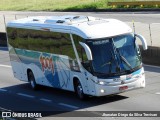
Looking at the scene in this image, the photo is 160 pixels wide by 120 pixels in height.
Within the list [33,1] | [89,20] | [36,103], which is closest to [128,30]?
[89,20]

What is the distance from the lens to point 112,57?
19.4 metres

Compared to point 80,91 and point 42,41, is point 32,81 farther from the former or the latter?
point 80,91

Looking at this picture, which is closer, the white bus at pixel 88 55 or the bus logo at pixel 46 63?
the white bus at pixel 88 55

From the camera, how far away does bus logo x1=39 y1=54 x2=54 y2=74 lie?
72.4 feet

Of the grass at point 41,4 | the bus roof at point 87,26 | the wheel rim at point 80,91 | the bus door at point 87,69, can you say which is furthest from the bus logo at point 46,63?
the grass at point 41,4

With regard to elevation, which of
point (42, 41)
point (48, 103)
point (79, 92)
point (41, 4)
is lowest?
point (41, 4)

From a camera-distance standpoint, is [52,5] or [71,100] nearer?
[71,100]

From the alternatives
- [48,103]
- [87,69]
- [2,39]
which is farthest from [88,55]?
[2,39]

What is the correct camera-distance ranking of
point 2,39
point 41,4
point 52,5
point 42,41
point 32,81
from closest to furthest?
point 42,41, point 32,81, point 2,39, point 52,5, point 41,4

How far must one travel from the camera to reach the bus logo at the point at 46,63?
2206 cm

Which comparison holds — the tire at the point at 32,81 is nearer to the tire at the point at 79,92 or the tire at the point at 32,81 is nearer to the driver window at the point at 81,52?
the tire at the point at 79,92

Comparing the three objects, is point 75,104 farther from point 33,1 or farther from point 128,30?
point 33,1

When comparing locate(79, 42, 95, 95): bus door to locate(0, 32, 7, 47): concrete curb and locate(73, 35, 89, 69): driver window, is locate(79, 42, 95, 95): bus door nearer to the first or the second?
locate(73, 35, 89, 69): driver window

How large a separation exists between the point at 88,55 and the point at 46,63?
3.85 metres
